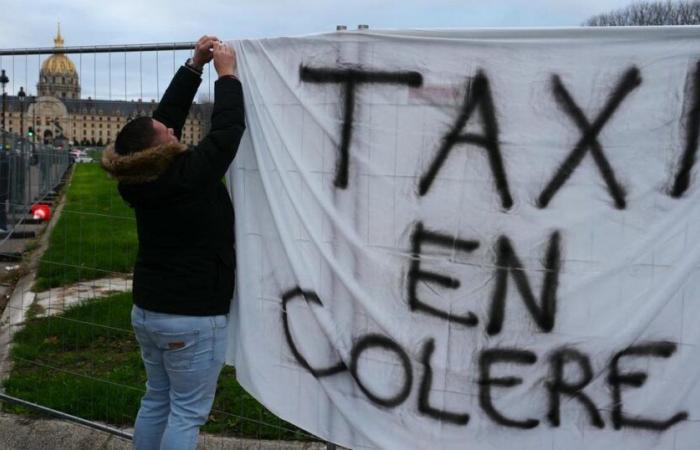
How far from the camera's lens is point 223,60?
3303mm

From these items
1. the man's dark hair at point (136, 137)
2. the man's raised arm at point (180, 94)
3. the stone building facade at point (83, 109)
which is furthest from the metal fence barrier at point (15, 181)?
the man's dark hair at point (136, 137)

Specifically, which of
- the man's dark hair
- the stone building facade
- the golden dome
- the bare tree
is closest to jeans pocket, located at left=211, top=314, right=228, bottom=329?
the man's dark hair

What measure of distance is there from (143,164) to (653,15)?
47348 mm

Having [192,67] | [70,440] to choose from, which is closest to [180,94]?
[192,67]

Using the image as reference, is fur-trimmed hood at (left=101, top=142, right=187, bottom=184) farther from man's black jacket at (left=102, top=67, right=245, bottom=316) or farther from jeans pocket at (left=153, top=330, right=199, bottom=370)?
jeans pocket at (left=153, top=330, right=199, bottom=370)

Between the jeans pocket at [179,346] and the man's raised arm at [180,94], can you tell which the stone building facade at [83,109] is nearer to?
the man's raised arm at [180,94]

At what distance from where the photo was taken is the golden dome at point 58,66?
4266 millimetres

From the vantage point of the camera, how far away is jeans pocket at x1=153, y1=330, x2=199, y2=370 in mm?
3090

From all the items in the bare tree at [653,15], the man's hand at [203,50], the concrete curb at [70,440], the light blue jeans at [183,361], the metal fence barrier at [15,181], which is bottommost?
the concrete curb at [70,440]

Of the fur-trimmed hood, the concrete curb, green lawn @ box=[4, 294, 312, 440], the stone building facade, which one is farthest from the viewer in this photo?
green lawn @ box=[4, 294, 312, 440]

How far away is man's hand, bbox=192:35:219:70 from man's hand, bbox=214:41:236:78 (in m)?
0.04

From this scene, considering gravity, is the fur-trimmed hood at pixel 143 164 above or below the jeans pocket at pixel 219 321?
above

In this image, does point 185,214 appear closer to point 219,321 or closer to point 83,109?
point 219,321

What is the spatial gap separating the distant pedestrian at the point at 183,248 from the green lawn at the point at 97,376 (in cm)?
92
